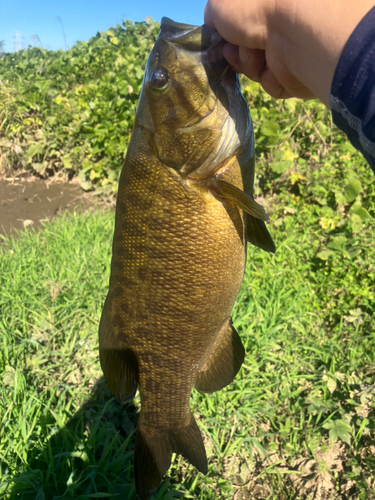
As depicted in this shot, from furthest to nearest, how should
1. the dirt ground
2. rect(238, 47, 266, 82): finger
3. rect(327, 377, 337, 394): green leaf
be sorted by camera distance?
the dirt ground
rect(327, 377, 337, 394): green leaf
rect(238, 47, 266, 82): finger

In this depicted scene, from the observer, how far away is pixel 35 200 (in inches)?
240

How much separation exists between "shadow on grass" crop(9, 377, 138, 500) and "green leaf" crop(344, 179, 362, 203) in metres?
3.17

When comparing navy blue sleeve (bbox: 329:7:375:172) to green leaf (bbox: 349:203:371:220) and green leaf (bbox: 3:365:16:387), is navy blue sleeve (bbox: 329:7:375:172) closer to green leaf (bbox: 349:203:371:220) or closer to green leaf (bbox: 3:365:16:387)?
green leaf (bbox: 3:365:16:387)

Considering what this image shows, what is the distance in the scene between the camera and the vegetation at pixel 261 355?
7.06ft

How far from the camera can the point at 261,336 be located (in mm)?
2914

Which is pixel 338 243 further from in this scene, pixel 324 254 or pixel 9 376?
pixel 9 376

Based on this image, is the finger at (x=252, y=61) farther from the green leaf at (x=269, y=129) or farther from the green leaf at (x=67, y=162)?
the green leaf at (x=67, y=162)

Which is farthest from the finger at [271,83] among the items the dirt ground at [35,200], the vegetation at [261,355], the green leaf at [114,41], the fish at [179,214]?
the green leaf at [114,41]

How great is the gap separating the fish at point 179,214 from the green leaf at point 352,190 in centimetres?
274

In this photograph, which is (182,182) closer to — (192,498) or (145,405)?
(145,405)

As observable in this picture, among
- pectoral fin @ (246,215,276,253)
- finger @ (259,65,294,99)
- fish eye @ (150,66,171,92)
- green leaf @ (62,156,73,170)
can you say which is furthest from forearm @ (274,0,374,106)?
green leaf @ (62,156,73,170)

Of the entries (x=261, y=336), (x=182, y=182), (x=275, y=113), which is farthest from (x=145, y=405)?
(x=275, y=113)

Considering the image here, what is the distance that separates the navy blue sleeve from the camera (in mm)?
926

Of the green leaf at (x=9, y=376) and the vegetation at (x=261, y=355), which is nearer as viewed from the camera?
the vegetation at (x=261, y=355)
